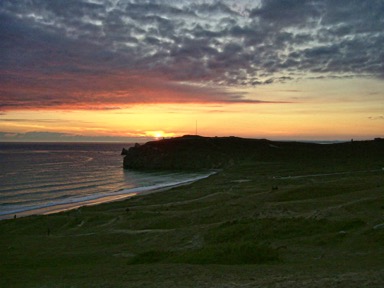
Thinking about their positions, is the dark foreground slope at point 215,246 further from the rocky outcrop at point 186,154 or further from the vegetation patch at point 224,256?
the rocky outcrop at point 186,154

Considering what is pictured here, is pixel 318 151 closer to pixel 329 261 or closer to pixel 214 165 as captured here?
pixel 214 165

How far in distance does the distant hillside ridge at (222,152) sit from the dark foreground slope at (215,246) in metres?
89.4

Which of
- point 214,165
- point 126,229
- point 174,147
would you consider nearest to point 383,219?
point 126,229

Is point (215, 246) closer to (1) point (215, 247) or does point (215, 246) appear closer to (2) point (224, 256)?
(1) point (215, 247)

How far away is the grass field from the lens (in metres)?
15.3

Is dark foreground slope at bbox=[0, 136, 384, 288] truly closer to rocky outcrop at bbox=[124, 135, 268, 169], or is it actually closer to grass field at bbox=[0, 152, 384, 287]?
grass field at bbox=[0, 152, 384, 287]

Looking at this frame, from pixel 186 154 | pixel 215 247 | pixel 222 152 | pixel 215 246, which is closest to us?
pixel 215 247

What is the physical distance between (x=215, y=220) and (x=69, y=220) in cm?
1629

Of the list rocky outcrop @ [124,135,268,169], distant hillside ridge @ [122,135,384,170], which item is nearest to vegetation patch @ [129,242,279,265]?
distant hillside ridge @ [122,135,384,170]

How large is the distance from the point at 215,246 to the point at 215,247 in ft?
1.35

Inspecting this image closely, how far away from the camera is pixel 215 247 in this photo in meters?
20.9

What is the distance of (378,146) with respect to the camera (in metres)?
132

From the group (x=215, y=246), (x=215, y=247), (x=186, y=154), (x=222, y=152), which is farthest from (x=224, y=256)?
(x=222, y=152)

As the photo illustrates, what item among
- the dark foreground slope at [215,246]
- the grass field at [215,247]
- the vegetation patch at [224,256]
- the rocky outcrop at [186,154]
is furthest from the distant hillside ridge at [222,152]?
the vegetation patch at [224,256]
